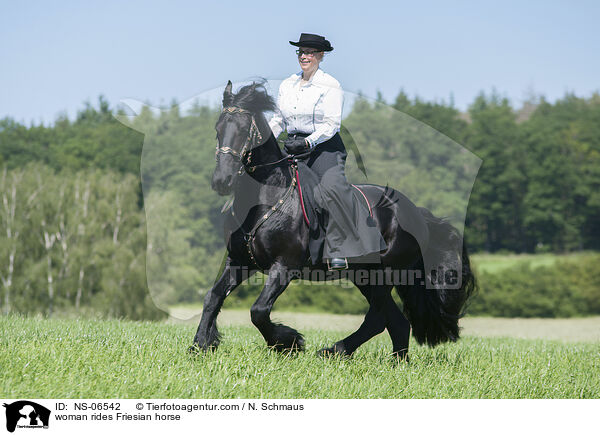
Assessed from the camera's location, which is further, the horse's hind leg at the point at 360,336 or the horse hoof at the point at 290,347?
the horse's hind leg at the point at 360,336

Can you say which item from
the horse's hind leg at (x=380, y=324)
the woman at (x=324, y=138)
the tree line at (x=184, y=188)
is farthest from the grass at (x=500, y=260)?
the woman at (x=324, y=138)

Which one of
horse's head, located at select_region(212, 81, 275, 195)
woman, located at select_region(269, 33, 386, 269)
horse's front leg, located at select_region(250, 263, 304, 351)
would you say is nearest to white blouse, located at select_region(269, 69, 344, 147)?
woman, located at select_region(269, 33, 386, 269)

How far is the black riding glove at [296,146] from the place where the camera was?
5945mm

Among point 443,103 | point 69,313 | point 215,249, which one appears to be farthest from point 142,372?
point 443,103

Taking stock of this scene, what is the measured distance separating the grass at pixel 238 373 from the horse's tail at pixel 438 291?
Answer: 358 mm

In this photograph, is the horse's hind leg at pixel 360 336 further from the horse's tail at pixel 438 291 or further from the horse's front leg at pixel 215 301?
the horse's front leg at pixel 215 301

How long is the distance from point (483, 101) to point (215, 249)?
2811 inches

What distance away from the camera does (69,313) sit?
31922 millimetres

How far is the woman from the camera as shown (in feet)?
19.2

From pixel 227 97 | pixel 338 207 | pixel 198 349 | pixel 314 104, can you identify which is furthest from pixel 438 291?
pixel 227 97

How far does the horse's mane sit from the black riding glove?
17.0 inches

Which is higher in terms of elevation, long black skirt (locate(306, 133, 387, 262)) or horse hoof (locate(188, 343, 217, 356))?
long black skirt (locate(306, 133, 387, 262))
